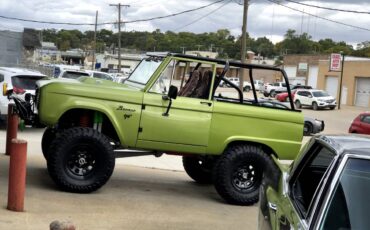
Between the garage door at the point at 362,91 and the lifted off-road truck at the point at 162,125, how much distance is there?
49.9 m

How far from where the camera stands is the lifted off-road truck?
7703 millimetres

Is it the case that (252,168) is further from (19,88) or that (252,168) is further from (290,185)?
(19,88)

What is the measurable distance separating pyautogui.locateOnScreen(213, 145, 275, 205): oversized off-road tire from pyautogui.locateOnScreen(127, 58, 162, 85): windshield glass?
5.36 ft

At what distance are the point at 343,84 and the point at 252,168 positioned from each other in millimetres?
52941

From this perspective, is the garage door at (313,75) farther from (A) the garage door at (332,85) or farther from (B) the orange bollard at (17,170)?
(B) the orange bollard at (17,170)

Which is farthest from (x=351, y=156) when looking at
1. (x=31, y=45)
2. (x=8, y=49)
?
(x=31, y=45)

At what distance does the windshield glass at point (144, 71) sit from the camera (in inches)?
335

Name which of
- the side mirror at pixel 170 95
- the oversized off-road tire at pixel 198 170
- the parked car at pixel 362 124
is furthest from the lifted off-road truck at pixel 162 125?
the parked car at pixel 362 124

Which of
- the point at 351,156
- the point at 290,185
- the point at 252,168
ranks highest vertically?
the point at 351,156

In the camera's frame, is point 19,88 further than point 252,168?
Yes

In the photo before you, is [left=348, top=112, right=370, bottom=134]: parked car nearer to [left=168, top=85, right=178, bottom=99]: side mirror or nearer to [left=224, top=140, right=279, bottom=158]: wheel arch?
[left=224, top=140, right=279, bottom=158]: wheel arch

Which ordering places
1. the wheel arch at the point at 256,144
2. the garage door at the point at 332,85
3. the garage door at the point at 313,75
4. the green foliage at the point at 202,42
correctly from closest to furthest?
the wheel arch at the point at 256,144
the green foliage at the point at 202,42
the garage door at the point at 332,85
the garage door at the point at 313,75

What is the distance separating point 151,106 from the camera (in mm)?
7930

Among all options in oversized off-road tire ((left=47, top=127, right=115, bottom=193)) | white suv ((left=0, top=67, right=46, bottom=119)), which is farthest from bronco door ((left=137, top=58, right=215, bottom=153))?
white suv ((left=0, top=67, right=46, bottom=119))
